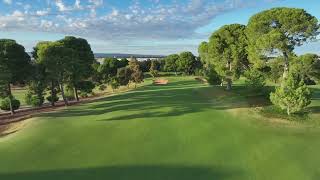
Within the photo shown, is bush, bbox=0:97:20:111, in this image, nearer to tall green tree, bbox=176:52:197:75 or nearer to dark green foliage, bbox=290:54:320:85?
dark green foliage, bbox=290:54:320:85

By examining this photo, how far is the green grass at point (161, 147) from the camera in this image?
23.8 m

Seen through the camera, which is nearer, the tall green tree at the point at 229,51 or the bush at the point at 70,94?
the bush at the point at 70,94

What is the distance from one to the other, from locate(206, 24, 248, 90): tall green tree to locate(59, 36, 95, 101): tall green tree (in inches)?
945

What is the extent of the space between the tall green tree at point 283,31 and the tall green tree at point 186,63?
103642 millimetres

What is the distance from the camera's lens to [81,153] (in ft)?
93.7

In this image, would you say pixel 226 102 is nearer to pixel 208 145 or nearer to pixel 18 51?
pixel 208 145

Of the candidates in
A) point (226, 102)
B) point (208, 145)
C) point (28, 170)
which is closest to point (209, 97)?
point (226, 102)

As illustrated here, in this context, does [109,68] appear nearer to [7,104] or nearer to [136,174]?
[7,104]

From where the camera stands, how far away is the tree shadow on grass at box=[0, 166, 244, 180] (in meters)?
22.7

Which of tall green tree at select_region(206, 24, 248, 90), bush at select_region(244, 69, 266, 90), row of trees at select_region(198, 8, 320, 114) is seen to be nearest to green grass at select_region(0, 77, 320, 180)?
row of trees at select_region(198, 8, 320, 114)

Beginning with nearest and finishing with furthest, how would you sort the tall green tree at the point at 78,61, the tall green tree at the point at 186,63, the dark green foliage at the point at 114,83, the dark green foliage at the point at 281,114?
the dark green foliage at the point at 281,114
the tall green tree at the point at 78,61
the dark green foliage at the point at 114,83
the tall green tree at the point at 186,63

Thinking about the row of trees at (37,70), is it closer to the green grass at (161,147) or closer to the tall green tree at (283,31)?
the green grass at (161,147)

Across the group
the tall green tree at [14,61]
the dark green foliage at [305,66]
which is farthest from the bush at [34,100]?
the dark green foliage at [305,66]

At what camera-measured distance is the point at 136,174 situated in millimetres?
23281
